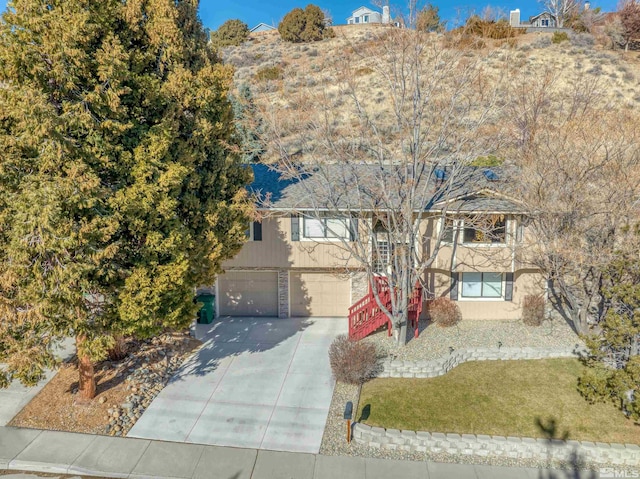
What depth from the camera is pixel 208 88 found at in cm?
1108

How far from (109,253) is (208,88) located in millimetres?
5058

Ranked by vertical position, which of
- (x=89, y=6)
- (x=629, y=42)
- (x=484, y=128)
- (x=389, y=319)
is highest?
(x=629, y=42)

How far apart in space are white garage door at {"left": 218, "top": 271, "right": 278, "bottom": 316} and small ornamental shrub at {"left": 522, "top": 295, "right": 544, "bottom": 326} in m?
9.42

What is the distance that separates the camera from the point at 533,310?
15.2m

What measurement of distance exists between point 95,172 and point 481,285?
1338 cm

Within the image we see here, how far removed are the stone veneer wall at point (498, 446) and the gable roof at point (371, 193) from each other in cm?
662

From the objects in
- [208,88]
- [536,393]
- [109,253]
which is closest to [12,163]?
[109,253]

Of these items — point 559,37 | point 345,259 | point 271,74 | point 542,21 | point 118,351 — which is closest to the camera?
point 118,351

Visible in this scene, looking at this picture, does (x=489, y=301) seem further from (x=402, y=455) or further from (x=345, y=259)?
(x=402, y=455)

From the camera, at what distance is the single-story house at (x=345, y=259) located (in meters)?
14.7

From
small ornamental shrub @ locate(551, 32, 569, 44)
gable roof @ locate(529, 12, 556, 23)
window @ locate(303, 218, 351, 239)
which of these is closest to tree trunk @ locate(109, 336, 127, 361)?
window @ locate(303, 218, 351, 239)

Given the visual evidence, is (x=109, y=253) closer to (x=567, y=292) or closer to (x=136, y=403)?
(x=136, y=403)

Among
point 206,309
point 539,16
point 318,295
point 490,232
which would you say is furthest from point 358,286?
point 539,16

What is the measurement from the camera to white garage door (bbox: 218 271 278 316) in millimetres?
16594
